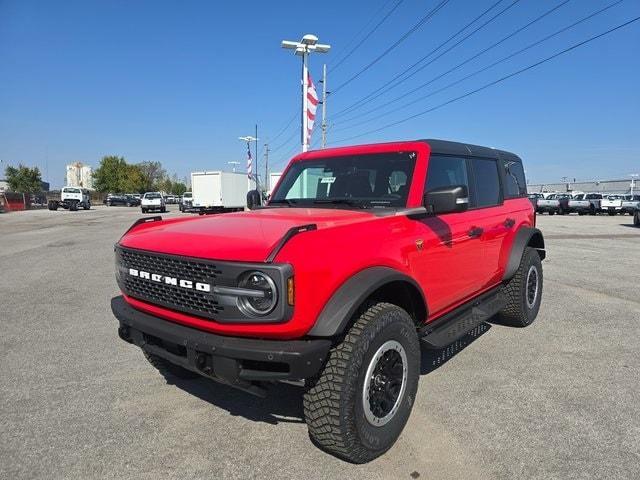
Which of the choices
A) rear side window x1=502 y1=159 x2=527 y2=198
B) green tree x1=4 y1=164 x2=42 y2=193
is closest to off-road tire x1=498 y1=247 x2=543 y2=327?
rear side window x1=502 y1=159 x2=527 y2=198

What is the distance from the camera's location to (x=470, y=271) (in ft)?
13.0

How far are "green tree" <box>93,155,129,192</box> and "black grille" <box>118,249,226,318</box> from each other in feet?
295

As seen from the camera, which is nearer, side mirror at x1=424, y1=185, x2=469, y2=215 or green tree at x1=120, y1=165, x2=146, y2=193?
side mirror at x1=424, y1=185, x2=469, y2=215

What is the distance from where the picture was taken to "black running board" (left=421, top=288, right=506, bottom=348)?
3.35m

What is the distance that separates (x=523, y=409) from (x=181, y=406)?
2.46 m

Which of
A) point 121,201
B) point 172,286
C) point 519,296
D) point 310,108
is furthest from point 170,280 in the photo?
point 121,201

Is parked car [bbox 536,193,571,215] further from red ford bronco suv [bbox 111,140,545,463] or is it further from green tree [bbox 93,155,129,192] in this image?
green tree [bbox 93,155,129,192]

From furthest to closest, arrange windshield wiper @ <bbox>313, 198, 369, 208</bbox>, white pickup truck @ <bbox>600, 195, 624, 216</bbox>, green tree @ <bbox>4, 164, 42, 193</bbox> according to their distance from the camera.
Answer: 1. green tree @ <bbox>4, 164, 42, 193</bbox>
2. white pickup truck @ <bbox>600, 195, 624, 216</bbox>
3. windshield wiper @ <bbox>313, 198, 369, 208</bbox>

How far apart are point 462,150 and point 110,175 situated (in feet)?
296

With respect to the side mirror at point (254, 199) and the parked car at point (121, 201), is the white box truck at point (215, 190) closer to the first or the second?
→ the side mirror at point (254, 199)

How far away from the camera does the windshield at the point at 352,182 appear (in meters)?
3.58

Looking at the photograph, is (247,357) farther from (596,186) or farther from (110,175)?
(110,175)

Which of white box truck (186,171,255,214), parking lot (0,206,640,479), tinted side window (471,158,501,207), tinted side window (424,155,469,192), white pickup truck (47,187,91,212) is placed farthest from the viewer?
white pickup truck (47,187,91,212)

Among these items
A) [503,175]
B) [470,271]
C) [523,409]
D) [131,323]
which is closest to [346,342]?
[131,323]
